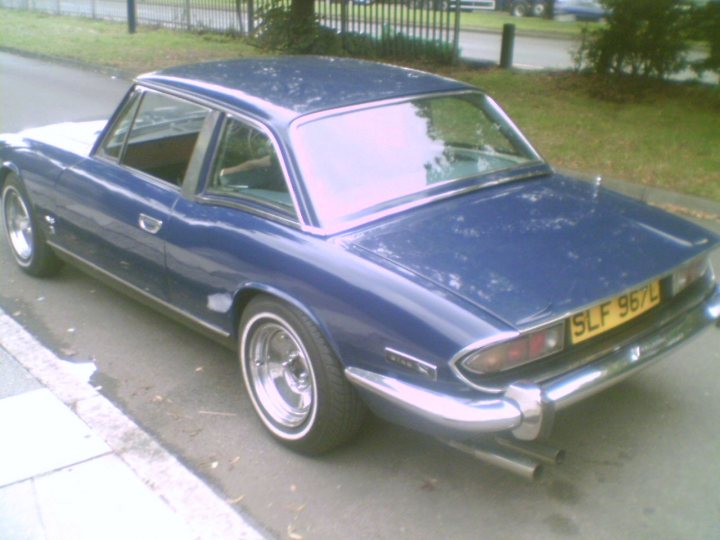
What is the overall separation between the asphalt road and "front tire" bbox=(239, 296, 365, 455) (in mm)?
144

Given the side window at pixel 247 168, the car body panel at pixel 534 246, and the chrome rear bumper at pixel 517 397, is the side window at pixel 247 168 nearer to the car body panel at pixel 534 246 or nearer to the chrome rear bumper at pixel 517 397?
the car body panel at pixel 534 246

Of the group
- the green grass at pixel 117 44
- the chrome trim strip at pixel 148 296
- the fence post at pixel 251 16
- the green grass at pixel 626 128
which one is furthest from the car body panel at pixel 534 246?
the fence post at pixel 251 16

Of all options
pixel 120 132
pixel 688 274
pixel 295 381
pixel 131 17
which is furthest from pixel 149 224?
pixel 131 17

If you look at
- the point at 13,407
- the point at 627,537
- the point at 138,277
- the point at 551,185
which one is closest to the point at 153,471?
the point at 13,407

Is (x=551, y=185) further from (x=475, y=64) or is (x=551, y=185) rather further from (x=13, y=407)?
(x=475, y=64)

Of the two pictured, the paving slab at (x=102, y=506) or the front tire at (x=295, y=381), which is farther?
the front tire at (x=295, y=381)

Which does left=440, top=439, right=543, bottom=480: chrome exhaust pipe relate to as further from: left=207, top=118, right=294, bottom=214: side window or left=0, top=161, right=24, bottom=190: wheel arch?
left=0, top=161, right=24, bottom=190: wheel arch

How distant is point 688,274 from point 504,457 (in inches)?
53.1

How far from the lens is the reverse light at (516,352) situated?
10.1 feet

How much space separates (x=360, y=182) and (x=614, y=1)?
824 centimetres

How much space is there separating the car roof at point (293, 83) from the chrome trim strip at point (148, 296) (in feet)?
3.49

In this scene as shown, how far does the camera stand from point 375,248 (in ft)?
11.4

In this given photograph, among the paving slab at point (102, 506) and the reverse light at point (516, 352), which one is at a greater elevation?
the reverse light at point (516, 352)

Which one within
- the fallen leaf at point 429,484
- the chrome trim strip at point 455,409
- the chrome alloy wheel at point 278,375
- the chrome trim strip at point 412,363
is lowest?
the fallen leaf at point 429,484
